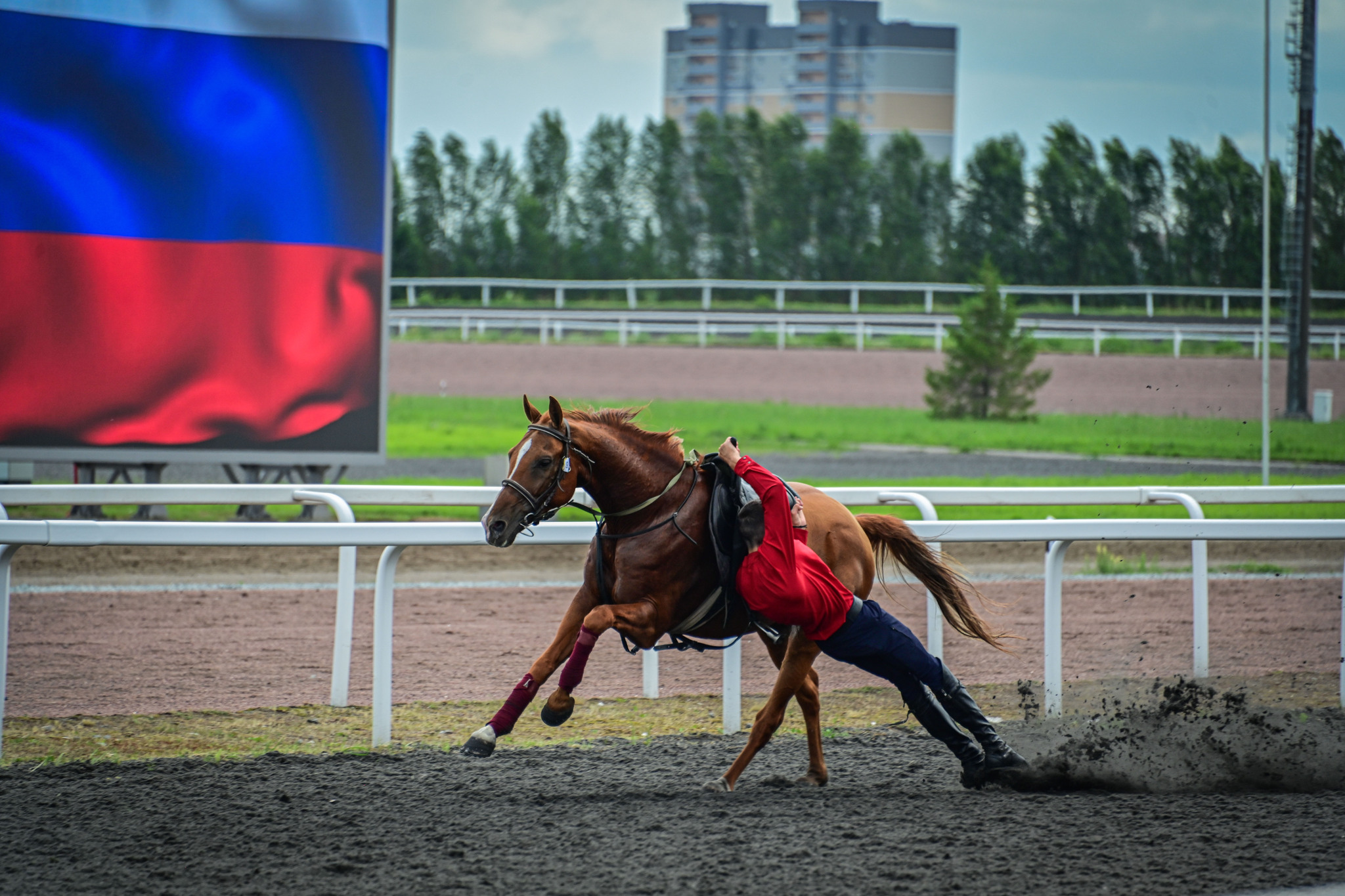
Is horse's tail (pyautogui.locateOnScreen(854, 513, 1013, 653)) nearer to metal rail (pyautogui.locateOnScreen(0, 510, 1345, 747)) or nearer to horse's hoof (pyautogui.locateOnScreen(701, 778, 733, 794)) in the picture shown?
metal rail (pyautogui.locateOnScreen(0, 510, 1345, 747))

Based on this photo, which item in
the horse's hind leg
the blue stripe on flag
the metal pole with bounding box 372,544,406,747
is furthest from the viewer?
the blue stripe on flag

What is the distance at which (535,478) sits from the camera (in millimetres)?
4234

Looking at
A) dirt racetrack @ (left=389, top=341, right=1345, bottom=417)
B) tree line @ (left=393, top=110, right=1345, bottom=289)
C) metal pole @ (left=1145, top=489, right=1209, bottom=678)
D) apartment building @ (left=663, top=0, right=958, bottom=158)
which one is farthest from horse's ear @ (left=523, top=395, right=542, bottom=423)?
apartment building @ (left=663, top=0, right=958, bottom=158)

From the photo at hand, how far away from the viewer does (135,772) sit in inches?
173

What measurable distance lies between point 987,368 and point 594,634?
17279mm

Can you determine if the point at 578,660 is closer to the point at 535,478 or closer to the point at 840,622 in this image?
the point at 535,478

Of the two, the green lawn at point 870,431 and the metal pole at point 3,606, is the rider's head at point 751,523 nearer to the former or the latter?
the metal pole at point 3,606

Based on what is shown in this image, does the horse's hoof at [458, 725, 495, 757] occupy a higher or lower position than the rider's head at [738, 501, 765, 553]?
lower

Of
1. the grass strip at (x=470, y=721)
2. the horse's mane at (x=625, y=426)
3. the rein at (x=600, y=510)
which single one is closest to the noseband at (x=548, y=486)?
the rein at (x=600, y=510)

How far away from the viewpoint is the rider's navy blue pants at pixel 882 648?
14.2ft

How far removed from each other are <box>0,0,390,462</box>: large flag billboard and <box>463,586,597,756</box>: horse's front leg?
5.46 metres

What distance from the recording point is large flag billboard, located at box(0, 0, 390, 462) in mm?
8586

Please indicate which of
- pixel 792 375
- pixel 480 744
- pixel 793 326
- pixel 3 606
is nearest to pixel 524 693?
pixel 480 744

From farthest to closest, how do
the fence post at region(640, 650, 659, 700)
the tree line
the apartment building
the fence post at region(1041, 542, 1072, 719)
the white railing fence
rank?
the apartment building → the tree line → the fence post at region(640, 650, 659, 700) → the fence post at region(1041, 542, 1072, 719) → the white railing fence
